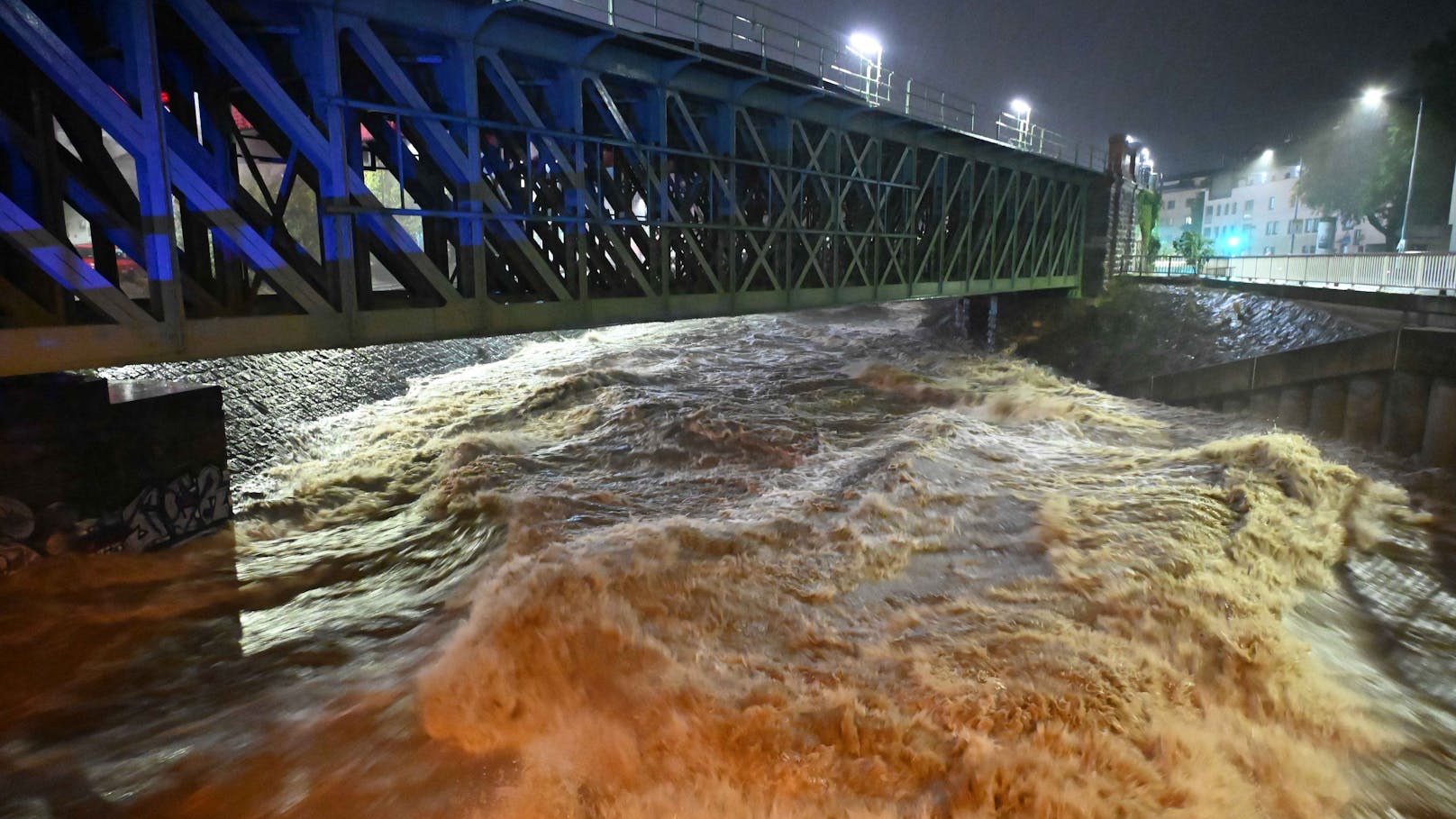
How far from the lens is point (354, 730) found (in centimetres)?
579

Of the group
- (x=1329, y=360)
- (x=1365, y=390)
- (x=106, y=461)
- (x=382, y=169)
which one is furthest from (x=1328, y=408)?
(x=106, y=461)

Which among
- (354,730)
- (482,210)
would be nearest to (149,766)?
(354,730)

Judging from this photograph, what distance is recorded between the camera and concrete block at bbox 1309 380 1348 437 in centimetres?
1557

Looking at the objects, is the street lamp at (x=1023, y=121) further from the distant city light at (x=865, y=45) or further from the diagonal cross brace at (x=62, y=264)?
the diagonal cross brace at (x=62, y=264)

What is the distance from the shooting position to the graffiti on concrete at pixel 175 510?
351 inches

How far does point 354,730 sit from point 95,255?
22.8 ft

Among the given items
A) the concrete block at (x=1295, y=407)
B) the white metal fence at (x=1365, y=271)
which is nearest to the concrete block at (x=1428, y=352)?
the concrete block at (x=1295, y=407)

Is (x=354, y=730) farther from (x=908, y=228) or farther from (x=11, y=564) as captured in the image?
(x=908, y=228)

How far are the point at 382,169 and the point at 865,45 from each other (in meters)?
14.2

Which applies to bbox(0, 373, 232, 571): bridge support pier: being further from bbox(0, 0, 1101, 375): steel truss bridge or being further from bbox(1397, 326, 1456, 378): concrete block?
bbox(1397, 326, 1456, 378): concrete block

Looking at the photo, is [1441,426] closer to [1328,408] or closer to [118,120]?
[1328,408]

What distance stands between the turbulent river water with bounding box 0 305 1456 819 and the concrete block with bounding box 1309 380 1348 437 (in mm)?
3324

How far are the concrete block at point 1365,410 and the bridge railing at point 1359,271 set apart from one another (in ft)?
15.7

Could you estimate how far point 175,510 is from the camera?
943cm
